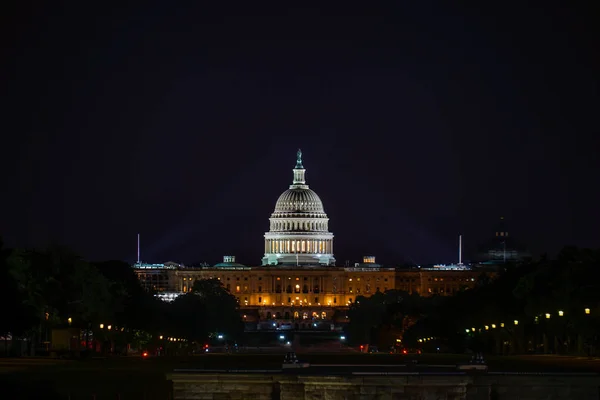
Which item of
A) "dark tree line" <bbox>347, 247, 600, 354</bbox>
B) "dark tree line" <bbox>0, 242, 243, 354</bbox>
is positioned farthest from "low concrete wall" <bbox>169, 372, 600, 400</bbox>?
"dark tree line" <bbox>347, 247, 600, 354</bbox>

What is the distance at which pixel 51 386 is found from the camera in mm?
53312

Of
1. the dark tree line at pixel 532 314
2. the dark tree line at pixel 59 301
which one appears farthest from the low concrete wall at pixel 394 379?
the dark tree line at pixel 532 314

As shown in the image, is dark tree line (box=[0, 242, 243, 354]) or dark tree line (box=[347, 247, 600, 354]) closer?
dark tree line (box=[0, 242, 243, 354])

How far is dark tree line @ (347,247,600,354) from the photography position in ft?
307

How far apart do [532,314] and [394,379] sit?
64660 mm

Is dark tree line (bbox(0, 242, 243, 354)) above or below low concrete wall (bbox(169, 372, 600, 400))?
above

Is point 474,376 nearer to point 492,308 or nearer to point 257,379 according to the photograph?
point 257,379

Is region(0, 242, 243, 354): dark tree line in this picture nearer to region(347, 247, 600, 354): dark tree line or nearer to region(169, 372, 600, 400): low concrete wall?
region(347, 247, 600, 354): dark tree line

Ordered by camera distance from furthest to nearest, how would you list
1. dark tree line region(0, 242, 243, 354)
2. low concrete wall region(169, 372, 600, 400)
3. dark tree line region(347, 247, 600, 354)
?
dark tree line region(347, 247, 600, 354) < dark tree line region(0, 242, 243, 354) < low concrete wall region(169, 372, 600, 400)

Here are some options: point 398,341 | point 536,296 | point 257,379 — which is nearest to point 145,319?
point 536,296

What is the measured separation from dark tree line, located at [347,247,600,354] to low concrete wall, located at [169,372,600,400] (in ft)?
156

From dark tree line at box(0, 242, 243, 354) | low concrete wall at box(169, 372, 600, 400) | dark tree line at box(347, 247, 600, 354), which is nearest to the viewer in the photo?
low concrete wall at box(169, 372, 600, 400)

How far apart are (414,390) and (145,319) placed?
3429 inches

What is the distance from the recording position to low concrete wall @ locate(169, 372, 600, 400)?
41.0 metres
